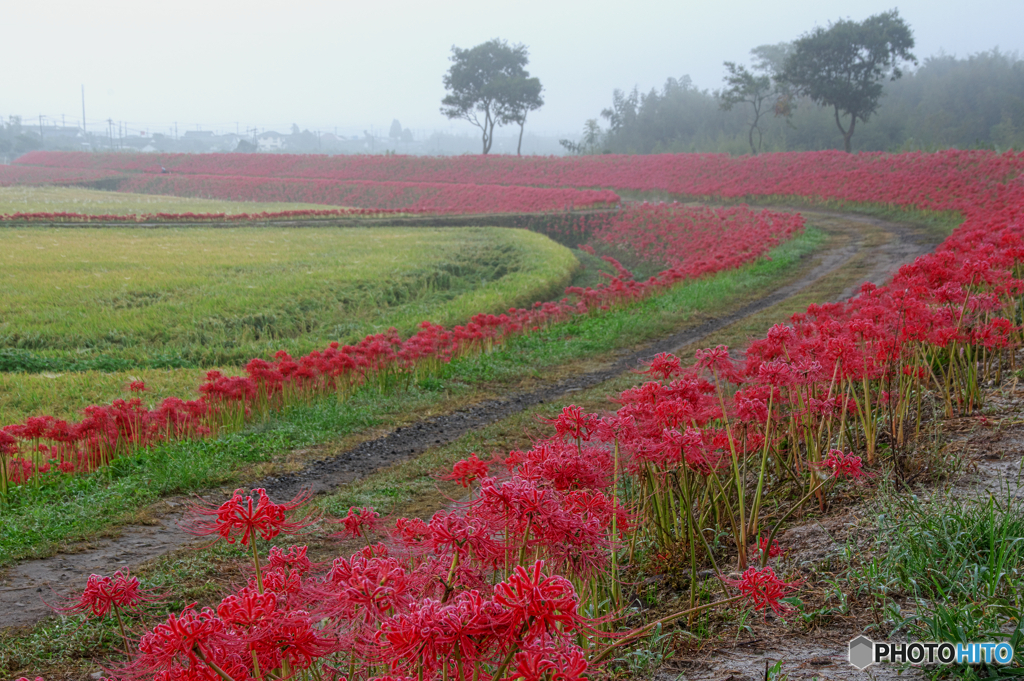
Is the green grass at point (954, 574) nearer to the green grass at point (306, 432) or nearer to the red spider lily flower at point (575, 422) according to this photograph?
the red spider lily flower at point (575, 422)

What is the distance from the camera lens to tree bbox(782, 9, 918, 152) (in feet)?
125

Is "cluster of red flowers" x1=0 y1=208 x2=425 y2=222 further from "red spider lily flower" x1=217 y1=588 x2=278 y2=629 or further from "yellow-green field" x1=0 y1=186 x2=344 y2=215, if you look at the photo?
"red spider lily flower" x1=217 y1=588 x2=278 y2=629

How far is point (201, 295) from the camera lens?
14.3 m

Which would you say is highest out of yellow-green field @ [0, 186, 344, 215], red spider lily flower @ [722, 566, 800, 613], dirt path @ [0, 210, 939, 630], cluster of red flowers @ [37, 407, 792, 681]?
yellow-green field @ [0, 186, 344, 215]

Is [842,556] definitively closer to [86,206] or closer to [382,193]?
[86,206]

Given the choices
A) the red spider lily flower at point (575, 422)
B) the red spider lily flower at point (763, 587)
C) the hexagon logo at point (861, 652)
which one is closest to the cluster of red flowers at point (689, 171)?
the hexagon logo at point (861, 652)

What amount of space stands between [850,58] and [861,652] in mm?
43258

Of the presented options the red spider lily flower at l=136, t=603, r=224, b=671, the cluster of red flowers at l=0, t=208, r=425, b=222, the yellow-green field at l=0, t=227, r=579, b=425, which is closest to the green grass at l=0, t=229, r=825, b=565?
the yellow-green field at l=0, t=227, r=579, b=425

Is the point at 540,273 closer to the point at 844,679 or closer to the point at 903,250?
the point at 903,250

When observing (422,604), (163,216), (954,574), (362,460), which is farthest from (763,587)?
(163,216)

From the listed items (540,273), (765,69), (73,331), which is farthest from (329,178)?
(765,69)

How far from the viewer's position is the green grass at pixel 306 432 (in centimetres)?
512

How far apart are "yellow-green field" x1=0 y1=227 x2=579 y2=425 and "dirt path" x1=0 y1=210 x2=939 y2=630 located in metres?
3.42

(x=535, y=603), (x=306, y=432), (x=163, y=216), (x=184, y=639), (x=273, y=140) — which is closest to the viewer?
(x=535, y=603)
